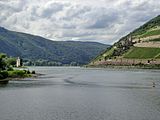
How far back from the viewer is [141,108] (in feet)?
251

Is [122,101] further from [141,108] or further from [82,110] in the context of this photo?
[82,110]

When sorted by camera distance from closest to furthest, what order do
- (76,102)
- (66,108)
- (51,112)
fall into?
(51,112), (66,108), (76,102)

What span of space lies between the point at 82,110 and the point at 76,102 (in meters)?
12.4

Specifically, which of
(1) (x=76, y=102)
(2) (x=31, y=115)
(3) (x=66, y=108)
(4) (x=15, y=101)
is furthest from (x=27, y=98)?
(2) (x=31, y=115)

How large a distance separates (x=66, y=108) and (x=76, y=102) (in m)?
9.75

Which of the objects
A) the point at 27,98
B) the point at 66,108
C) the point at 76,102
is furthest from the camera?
the point at 27,98

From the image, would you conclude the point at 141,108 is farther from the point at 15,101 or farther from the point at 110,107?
the point at 15,101

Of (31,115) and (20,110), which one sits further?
(20,110)

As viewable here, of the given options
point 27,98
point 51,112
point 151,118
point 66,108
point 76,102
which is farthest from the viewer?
point 27,98

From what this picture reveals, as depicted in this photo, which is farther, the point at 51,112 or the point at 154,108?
the point at 154,108

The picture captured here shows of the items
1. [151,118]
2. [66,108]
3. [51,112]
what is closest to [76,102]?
[66,108]

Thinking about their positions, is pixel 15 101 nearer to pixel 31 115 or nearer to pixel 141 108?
pixel 31 115

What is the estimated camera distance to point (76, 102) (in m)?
84.8

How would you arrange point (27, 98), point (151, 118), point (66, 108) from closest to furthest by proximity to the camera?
point (151, 118), point (66, 108), point (27, 98)
